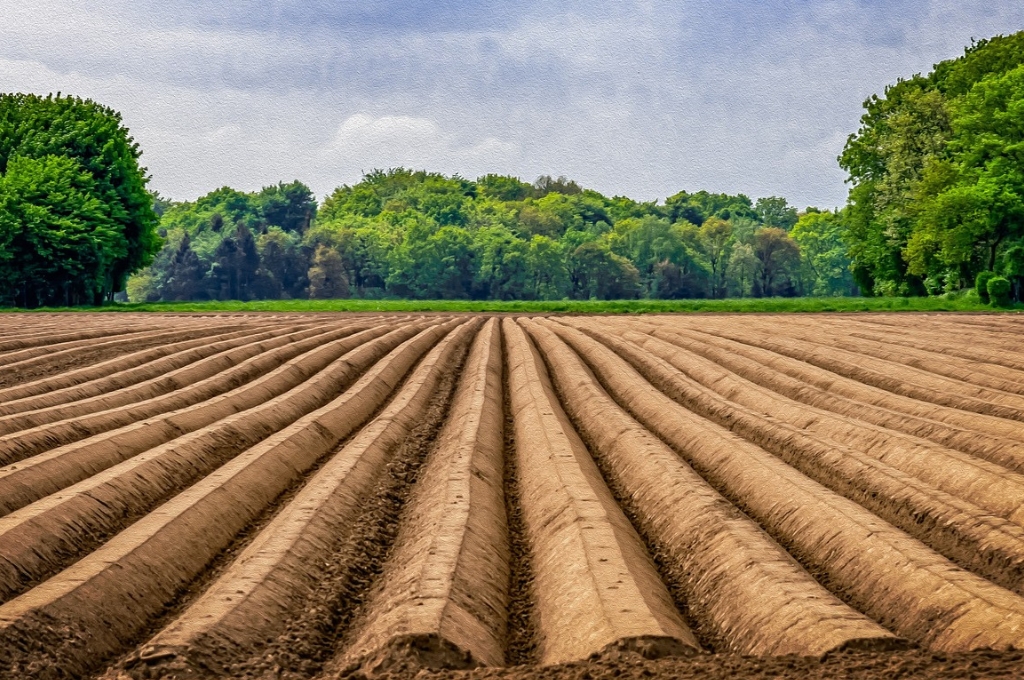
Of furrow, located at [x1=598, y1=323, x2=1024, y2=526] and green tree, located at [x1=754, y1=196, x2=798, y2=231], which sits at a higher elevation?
green tree, located at [x1=754, y1=196, x2=798, y2=231]

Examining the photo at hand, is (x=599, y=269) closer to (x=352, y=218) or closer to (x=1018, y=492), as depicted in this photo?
(x=352, y=218)

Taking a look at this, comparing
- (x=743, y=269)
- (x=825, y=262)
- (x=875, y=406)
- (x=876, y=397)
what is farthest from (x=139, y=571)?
(x=825, y=262)

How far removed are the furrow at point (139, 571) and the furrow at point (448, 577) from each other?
4.55 ft

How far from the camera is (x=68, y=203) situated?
51.3 m

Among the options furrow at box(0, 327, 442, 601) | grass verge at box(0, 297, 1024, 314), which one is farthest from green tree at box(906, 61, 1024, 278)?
furrow at box(0, 327, 442, 601)

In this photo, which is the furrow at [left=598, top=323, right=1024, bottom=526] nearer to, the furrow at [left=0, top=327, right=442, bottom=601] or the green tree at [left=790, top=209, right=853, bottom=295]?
the furrow at [left=0, top=327, right=442, bottom=601]

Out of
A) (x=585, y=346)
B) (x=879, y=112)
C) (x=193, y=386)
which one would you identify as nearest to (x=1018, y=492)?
(x=193, y=386)

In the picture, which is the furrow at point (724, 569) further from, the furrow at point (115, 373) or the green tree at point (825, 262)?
the green tree at point (825, 262)

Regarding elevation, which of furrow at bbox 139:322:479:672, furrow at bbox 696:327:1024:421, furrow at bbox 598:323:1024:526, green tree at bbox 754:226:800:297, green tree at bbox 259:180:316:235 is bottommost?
furrow at bbox 139:322:479:672

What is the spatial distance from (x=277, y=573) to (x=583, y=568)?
1.98 meters

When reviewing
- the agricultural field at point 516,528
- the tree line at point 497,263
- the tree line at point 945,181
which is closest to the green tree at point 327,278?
the tree line at point 497,263

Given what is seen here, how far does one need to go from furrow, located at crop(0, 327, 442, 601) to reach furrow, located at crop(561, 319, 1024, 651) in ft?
16.0

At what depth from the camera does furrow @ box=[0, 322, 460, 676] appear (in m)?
5.91

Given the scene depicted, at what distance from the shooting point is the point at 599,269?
268 feet
